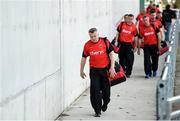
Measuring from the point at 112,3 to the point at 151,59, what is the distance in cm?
441

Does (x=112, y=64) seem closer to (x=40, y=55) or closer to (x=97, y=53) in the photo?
(x=97, y=53)

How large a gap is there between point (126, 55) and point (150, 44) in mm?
743

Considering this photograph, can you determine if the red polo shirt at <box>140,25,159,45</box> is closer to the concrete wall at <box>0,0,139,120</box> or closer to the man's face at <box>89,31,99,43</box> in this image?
the concrete wall at <box>0,0,139,120</box>

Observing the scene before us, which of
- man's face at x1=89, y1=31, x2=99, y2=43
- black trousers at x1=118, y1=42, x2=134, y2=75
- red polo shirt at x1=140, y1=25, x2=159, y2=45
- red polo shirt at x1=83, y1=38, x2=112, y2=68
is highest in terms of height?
man's face at x1=89, y1=31, x2=99, y2=43

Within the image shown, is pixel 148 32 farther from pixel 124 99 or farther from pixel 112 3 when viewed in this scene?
pixel 112 3

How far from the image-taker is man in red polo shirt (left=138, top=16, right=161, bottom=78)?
1490cm

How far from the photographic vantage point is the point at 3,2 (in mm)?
6719

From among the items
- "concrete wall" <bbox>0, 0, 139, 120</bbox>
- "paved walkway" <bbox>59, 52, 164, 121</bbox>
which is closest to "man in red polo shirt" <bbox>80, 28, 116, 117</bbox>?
"paved walkway" <bbox>59, 52, 164, 121</bbox>

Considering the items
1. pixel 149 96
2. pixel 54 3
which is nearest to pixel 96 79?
pixel 54 3

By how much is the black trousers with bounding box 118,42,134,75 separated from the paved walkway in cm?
67

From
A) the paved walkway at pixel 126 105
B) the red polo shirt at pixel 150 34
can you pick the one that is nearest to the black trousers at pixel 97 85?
the paved walkway at pixel 126 105

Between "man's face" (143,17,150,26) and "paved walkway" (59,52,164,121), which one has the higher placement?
"man's face" (143,17,150,26)

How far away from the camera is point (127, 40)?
15016 mm

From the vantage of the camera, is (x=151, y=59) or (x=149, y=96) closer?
(x=149, y=96)
